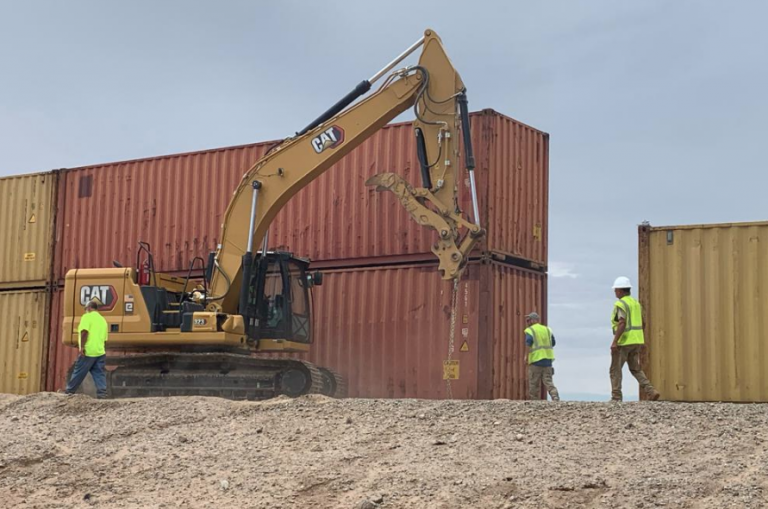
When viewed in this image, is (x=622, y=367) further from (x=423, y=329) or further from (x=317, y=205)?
(x=317, y=205)

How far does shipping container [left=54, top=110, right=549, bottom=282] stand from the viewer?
52.2 feet

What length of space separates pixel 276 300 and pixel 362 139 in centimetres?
267

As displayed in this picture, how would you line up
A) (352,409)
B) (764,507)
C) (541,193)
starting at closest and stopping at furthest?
(764,507) < (352,409) < (541,193)

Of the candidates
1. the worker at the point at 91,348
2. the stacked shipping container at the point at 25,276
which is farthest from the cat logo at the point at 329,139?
the stacked shipping container at the point at 25,276

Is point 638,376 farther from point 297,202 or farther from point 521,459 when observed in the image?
point 297,202

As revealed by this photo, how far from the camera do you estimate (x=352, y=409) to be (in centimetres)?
1055

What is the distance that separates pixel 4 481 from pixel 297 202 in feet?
28.0

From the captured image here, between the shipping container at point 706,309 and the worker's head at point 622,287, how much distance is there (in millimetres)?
1923

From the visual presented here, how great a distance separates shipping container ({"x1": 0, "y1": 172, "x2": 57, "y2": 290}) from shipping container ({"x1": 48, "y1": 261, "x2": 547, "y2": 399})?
6.21 metres

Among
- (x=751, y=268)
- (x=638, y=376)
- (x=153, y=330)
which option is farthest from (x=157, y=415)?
(x=751, y=268)

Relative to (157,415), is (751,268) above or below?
above

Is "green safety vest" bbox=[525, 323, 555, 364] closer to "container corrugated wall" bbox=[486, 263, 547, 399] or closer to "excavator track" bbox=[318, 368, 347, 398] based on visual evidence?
"container corrugated wall" bbox=[486, 263, 547, 399]

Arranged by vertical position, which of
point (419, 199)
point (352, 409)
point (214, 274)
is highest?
point (419, 199)

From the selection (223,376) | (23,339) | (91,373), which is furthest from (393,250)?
(23,339)
